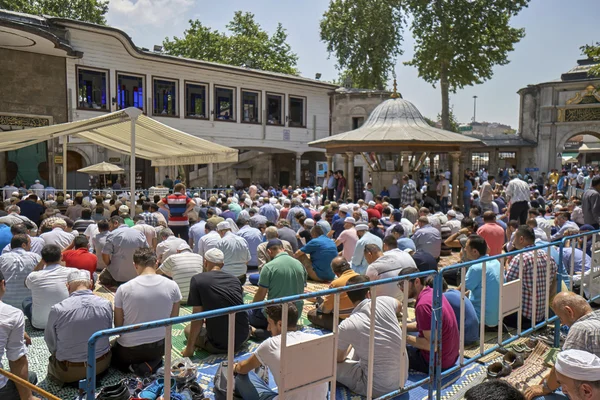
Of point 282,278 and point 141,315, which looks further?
point 282,278

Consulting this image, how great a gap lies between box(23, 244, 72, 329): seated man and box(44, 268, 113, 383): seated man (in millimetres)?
1159

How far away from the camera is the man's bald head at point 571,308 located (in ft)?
12.7

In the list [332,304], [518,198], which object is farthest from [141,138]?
[518,198]

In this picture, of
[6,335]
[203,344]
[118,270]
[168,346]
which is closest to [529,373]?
[203,344]

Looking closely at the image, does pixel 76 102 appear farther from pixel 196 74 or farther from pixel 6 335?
pixel 6 335

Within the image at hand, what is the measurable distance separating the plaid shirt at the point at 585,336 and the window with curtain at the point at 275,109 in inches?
924

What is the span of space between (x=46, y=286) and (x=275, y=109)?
72.7 ft

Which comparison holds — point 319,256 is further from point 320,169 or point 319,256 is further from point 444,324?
point 320,169

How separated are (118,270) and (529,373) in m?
5.78

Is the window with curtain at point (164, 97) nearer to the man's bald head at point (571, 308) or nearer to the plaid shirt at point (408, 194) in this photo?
the plaid shirt at point (408, 194)

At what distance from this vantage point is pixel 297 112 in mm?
27562

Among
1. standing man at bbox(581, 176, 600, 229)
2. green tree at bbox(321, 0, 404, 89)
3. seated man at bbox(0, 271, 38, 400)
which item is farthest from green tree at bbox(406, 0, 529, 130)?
seated man at bbox(0, 271, 38, 400)

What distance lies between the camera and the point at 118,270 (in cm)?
748

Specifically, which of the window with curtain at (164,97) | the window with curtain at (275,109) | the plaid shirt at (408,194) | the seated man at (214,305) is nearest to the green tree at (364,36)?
the window with curtain at (275,109)
